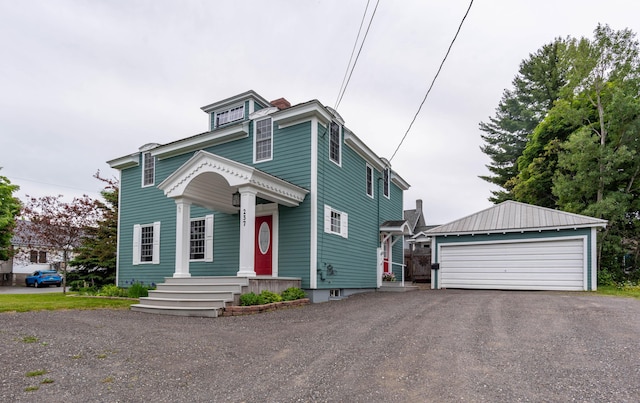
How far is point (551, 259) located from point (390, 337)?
10186 mm

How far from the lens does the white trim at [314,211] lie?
34.3 ft

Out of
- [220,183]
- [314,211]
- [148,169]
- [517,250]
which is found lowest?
[517,250]

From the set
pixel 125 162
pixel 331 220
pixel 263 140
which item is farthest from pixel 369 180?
pixel 125 162

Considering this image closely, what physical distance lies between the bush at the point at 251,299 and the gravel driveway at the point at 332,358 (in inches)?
37.5

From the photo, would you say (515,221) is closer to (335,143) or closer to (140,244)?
(335,143)

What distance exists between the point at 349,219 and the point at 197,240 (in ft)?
16.7

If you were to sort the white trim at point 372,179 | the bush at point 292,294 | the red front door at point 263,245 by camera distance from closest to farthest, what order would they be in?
the bush at point 292,294 → the red front door at point 263,245 → the white trim at point 372,179

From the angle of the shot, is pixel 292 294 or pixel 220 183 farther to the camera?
pixel 220 183

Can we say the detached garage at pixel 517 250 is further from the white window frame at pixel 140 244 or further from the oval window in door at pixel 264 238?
the white window frame at pixel 140 244

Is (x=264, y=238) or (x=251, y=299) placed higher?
(x=264, y=238)

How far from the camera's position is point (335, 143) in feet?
39.7

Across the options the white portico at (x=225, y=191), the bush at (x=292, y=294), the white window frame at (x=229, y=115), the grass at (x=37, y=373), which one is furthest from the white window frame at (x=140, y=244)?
the grass at (x=37, y=373)

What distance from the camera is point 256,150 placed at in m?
12.2

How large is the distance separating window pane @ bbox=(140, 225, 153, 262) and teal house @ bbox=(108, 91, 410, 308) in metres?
0.04
